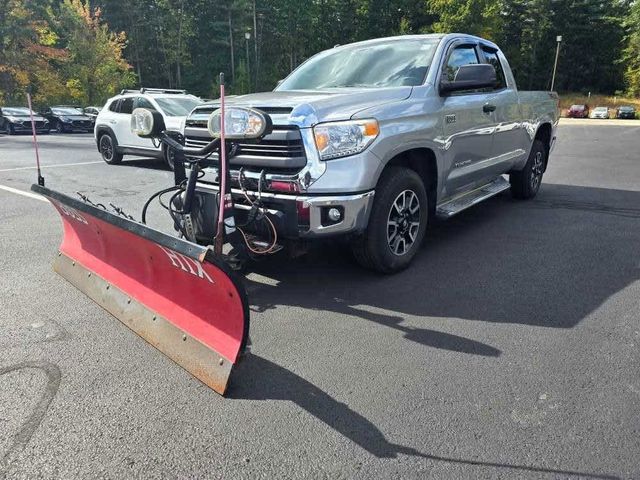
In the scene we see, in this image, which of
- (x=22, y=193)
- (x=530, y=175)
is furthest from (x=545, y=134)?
(x=22, y=193)

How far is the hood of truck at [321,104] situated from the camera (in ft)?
11.9

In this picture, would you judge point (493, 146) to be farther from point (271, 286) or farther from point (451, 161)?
point (271, 286)

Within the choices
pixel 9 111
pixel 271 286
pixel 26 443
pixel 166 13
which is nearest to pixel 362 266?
pixel 271 286

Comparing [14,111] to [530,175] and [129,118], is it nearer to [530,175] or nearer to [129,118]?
[129,118]

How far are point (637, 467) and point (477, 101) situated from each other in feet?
12.8

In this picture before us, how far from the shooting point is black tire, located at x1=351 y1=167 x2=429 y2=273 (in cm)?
402

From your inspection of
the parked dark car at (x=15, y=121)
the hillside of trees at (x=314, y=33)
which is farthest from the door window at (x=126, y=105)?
Result: the hillside of trees at (x=314, y=33)

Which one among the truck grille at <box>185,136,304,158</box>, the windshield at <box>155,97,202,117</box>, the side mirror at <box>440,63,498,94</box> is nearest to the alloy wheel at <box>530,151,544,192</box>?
the side mirror at <box>440,63,498,94</box>

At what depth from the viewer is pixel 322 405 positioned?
264cm

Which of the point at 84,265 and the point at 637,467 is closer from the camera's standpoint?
the point at 637,467

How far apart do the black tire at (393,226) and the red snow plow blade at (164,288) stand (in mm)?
1584

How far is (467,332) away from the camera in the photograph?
340 cm

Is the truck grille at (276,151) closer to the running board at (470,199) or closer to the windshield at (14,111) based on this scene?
the running board at (470,199)

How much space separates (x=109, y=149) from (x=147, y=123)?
10.0 meters
